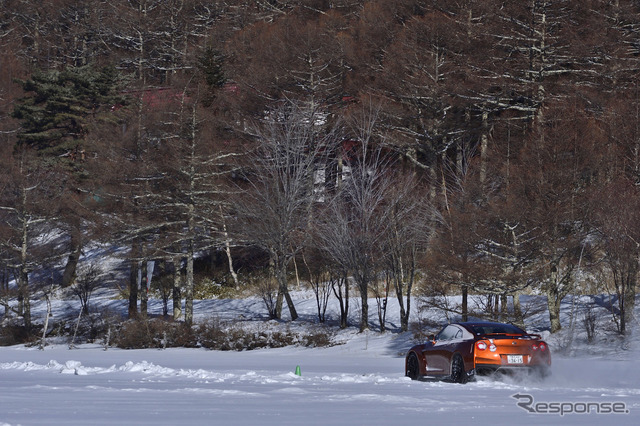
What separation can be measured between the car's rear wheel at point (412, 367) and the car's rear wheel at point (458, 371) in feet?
4.34

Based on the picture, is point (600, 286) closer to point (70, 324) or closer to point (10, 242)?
point (70, 324)

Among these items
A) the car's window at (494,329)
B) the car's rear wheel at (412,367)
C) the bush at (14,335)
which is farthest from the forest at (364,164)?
the car's window at (494,329)

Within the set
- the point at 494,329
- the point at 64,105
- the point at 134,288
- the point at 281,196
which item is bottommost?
the point at 494,329

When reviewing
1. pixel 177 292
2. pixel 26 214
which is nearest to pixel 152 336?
pixel 177 292

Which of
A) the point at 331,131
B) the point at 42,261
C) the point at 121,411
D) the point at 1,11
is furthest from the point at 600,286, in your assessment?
the point at 1,11

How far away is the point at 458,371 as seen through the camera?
16578 mm

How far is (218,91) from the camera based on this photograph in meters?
48.8

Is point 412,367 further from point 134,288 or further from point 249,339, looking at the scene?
point 134,288

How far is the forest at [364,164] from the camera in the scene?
29125 millimetres

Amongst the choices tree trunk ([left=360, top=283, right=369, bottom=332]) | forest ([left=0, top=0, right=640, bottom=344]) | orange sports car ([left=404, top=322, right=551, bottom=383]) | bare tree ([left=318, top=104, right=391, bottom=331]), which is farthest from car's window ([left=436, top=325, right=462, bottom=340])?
tree trunk ([left=360, top=283, right=369, bottom=332])

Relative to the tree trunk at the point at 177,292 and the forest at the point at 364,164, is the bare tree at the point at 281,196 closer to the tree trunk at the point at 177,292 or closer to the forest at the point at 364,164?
the forest at the point at 364,164

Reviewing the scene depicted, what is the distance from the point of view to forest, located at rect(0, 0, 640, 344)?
2912cm

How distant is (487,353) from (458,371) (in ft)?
2.67

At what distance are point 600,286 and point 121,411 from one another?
2441 cm
